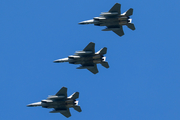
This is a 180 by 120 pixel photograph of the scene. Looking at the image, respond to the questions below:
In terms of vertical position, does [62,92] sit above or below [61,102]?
above

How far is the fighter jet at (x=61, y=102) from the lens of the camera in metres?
114

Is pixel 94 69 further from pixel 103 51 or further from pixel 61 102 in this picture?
pixel 61 102

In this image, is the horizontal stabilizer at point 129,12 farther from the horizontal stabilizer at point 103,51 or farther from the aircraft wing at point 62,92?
the aircraft wing at point 62,92

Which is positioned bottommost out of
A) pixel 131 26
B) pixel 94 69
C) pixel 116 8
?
pixel 94 69

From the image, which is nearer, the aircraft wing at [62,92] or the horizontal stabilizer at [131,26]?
the aircraft wing at [62,92]

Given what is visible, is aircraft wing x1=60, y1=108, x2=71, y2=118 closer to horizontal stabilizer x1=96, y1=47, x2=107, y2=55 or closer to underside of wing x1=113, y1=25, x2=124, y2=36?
horizontal stabilizer x1=96, y1=47, x2=107, y2=55

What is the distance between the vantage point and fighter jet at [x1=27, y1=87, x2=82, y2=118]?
114m

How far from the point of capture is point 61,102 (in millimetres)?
115375

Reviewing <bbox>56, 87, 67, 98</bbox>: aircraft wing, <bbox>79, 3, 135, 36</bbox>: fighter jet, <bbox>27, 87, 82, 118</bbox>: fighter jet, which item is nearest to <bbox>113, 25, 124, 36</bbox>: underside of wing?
<bbox>79, 3, 135, 36</bbox>: fighter jet

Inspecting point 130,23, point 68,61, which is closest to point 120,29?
point 130,23

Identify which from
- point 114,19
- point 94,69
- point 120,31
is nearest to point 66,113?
point 94,69

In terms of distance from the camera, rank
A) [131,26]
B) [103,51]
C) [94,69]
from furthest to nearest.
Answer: [94,69] < [131,26] < [103,51]

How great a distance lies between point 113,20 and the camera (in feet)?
382

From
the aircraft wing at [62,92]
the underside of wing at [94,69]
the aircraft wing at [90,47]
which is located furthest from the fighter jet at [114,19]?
the aircraft wing at [62,92]
